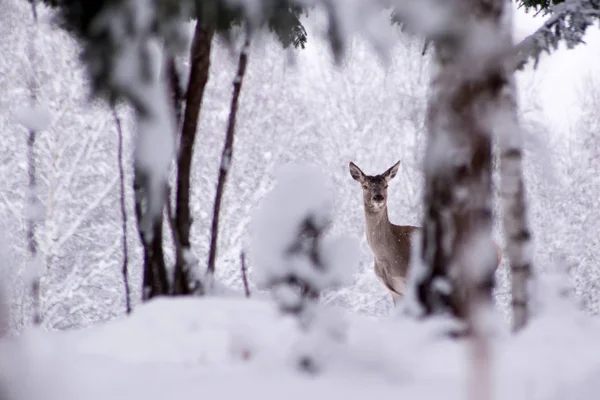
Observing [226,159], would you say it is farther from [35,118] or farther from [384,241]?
[384,241]

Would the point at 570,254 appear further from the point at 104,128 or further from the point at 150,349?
the point at 150,349

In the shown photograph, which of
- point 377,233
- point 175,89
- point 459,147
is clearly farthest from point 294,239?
point 377,233

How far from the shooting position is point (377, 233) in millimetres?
8734

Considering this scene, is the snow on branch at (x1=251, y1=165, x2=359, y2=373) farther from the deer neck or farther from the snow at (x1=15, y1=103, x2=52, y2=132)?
the deer neck

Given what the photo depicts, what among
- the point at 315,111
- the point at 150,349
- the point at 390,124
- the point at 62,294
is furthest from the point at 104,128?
the point at 150,349

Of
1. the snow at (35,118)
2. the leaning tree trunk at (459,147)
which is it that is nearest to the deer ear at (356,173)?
the snow at (35,118)

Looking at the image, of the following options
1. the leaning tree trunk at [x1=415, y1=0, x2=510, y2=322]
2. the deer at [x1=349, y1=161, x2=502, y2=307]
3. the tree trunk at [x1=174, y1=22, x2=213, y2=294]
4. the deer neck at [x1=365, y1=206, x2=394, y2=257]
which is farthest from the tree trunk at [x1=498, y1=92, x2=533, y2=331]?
the deer neck at [x1=365, y1=206, x2=394, y2=257]

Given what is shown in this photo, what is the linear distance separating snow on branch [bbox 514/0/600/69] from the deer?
347 cm

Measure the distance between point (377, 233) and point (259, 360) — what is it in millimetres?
6243

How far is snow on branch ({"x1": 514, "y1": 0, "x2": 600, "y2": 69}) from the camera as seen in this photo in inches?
202

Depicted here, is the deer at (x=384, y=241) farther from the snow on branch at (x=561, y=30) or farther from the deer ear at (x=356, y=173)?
the snow on branch at (x=561, y=30)

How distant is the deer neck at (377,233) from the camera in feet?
28.5

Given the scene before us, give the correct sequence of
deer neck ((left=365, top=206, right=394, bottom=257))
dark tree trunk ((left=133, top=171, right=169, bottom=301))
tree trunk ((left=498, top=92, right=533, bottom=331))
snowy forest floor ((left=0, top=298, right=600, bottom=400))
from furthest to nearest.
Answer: deer neck ((left=365, top=206, right=394, bottom=257)) < dark tree trunk ((left=133, top=171, right=169, bottom=301)) < tree trunk ((left=498, top=92, right=533, bottom=331)) < snowy forest floor ((left=0, top=298, right=600, bottom=400))

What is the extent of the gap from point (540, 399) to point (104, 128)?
14175 mm
